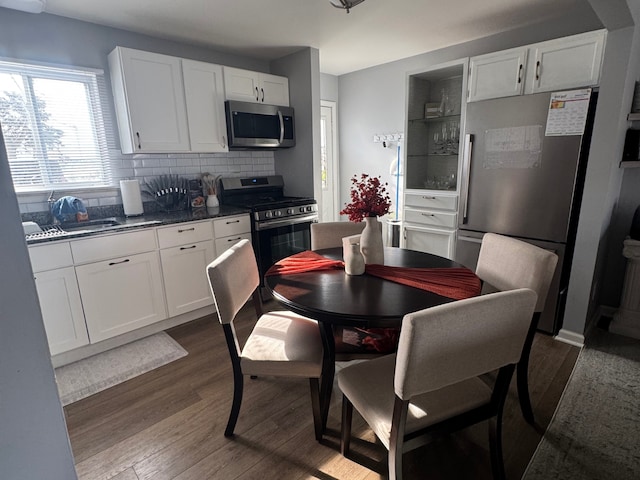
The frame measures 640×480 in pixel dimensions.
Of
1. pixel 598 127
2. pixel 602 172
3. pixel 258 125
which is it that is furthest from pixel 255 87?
pixel 602 172

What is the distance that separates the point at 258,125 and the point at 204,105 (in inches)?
21.2

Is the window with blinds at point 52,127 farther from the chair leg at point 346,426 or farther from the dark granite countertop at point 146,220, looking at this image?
the chair leg at point 346,426

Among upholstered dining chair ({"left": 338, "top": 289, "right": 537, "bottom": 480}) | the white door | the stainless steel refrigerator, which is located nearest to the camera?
upholstered dining chair ({"left": 338, "top": 289, "right": 537, "bottom": 480})

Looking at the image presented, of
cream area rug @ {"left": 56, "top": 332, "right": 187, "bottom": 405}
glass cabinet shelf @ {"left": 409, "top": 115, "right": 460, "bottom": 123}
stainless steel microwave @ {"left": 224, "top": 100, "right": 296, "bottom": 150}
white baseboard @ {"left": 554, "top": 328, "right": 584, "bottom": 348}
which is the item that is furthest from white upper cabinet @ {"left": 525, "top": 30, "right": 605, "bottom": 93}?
cream area rug @ {"left": 56, "top": 332, "right": 187, "bottom": 405}

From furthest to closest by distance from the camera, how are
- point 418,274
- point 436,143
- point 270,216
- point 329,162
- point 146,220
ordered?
point 329,162
point 436,143
point 270,216
point 146,220
point 418,274

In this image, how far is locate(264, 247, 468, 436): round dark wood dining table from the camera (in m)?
1.29

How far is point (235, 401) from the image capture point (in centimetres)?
164

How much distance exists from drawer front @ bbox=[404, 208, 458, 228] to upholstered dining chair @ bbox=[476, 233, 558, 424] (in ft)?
3.86

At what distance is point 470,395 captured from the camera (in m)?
1.26

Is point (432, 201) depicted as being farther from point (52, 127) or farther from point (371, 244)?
point (52, 127)

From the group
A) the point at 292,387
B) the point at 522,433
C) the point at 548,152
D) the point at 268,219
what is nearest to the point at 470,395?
the point at 522,433

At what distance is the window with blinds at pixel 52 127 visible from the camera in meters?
2.41

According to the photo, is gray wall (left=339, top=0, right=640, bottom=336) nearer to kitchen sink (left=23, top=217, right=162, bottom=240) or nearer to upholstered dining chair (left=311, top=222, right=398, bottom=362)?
upholstered dining chair (left=311, top=222, right=398, bottom=362)

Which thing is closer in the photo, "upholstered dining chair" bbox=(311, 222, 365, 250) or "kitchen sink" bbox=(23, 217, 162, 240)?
"kitchen sink" bbox=(23, 217, 162, 240)
